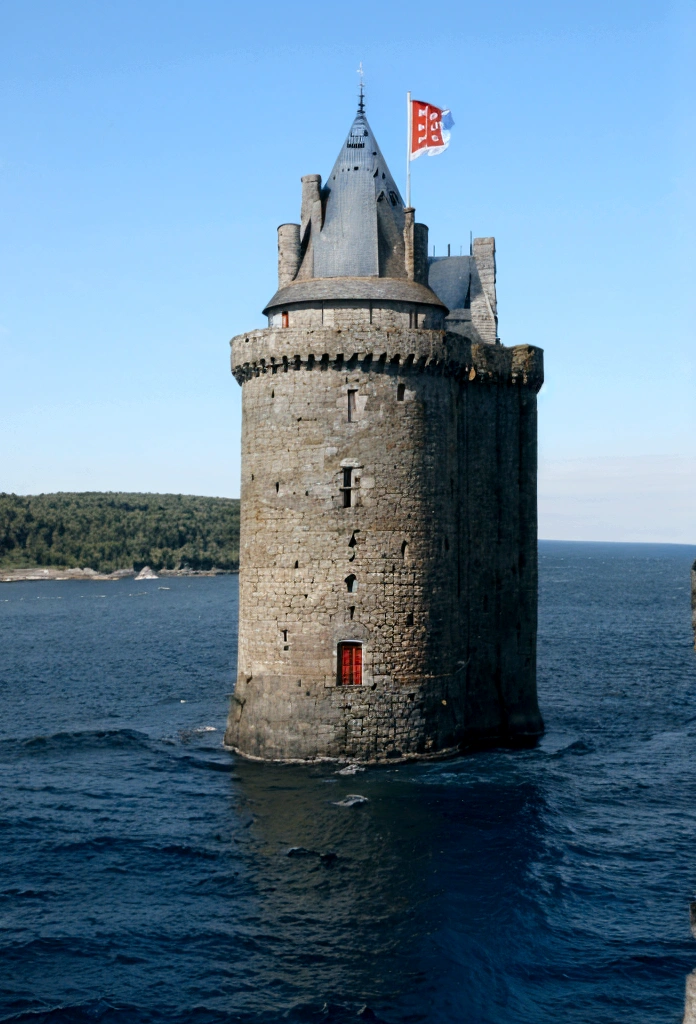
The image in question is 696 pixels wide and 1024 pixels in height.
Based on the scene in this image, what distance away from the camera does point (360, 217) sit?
36.4 m

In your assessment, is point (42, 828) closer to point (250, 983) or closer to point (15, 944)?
point (15, 944)

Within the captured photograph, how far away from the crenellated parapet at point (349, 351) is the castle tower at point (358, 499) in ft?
0.18

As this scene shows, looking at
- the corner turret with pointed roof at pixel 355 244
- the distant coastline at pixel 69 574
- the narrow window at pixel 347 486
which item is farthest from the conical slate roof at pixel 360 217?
the distant coastline at pixel 69 574

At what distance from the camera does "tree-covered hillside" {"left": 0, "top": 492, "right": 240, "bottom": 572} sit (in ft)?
572

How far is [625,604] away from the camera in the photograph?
112 meters

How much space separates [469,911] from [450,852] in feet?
11.6

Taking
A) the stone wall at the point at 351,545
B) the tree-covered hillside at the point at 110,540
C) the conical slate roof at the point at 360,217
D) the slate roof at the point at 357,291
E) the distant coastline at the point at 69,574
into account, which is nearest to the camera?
the stone wall at the point at 351,545

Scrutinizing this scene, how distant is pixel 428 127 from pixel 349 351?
35.7ft

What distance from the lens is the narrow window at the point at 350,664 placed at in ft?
111

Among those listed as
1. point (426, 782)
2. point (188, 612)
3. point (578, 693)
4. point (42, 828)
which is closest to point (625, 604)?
point (188, 612)

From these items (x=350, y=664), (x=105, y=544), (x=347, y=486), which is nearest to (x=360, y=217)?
(x=347, y=486)

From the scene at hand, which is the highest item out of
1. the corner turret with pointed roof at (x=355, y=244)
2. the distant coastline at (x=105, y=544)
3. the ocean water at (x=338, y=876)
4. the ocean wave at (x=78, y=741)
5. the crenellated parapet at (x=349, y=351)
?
the corner turret with pointed roof at (x=355, y=244)

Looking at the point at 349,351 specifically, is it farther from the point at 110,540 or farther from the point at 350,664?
the point at 110,540

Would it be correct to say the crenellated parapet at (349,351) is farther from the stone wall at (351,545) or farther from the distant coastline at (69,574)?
the distant coastline at (69,574)
